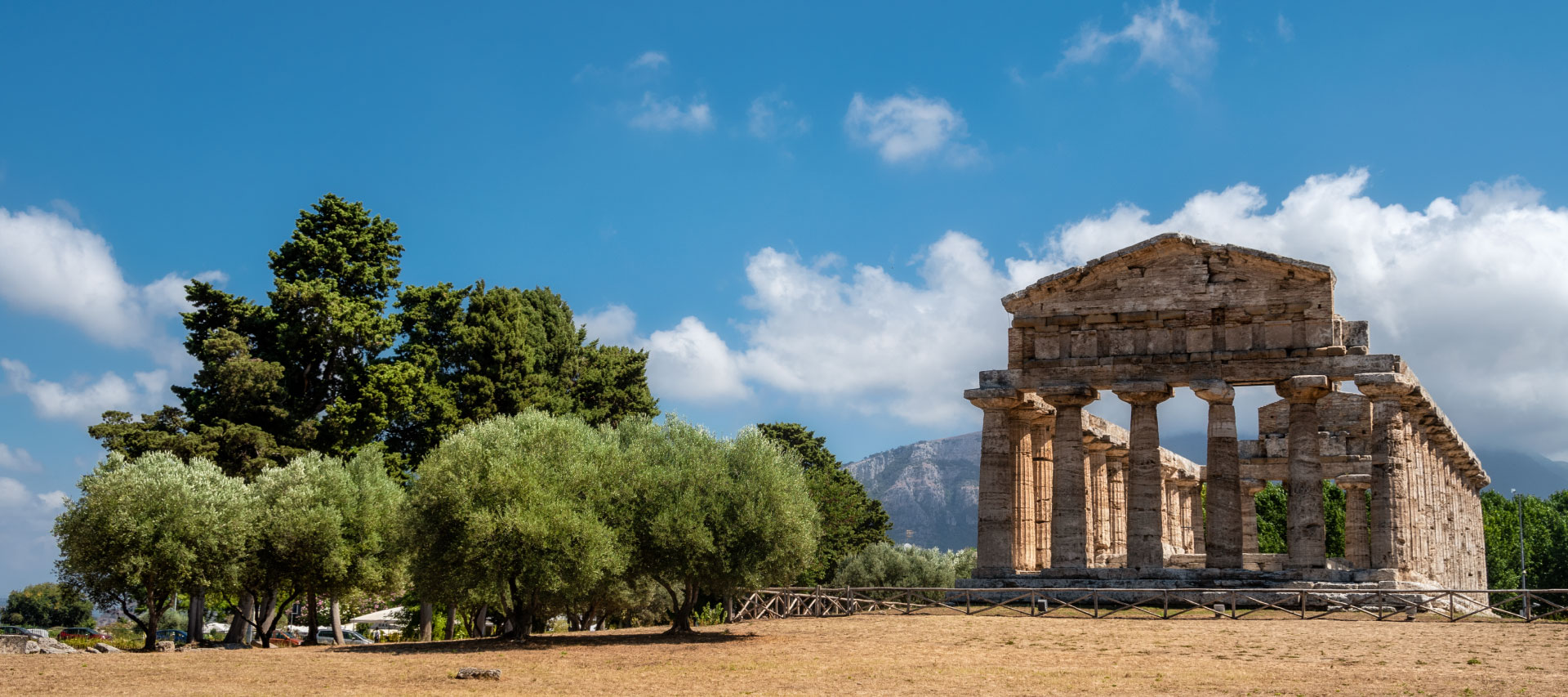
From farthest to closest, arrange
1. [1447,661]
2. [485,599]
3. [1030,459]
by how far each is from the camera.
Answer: [1030,459], [485,599], [1447,661]

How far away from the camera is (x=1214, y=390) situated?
37906 millimetres

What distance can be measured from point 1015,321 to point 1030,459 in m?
5.43

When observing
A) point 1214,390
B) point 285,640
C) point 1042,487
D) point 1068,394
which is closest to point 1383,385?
point 1214,390

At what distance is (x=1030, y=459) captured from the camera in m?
43.0

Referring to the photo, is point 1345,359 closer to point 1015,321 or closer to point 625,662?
point 1015,321

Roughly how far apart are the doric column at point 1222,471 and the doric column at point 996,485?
6152mm

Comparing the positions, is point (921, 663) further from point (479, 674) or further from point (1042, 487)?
point (1042, 487)

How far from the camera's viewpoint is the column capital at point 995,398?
40.0 metres

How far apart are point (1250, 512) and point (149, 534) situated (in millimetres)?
48526

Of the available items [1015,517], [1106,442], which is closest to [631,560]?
[1015,517]

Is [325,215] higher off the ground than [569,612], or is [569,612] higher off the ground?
[325,215]

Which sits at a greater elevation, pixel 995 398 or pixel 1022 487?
pixel 995 398

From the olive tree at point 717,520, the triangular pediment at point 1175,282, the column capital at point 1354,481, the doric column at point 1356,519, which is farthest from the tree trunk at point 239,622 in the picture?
the column capital at point 1354,481

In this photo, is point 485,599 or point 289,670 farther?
point 485,599
